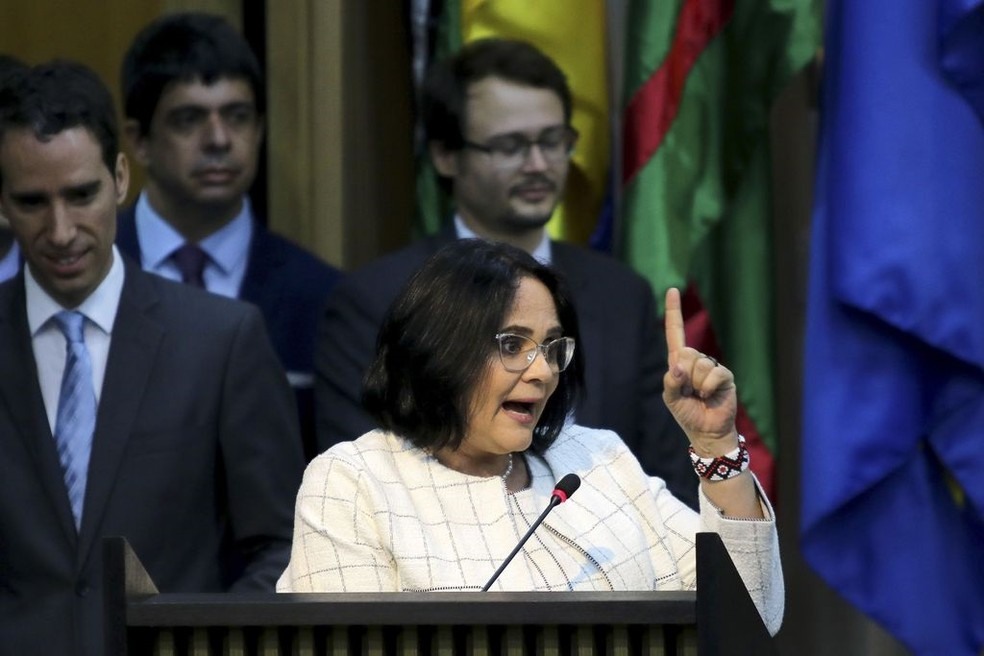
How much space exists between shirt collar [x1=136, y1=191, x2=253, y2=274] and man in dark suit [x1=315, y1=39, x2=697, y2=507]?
40 centimetres

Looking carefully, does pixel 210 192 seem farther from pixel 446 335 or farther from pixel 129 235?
pixel 446 335

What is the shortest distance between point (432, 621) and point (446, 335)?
81 cm

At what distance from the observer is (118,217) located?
175 inches

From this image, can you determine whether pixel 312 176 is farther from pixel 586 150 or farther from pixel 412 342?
pixel 412 342

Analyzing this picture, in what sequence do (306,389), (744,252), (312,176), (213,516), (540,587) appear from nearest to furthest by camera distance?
(540,587) < (213,516) < (306,389) < (744,252) < (312,176)

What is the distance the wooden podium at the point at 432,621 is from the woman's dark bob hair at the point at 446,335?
71 cm

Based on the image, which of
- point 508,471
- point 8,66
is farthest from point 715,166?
point 508,471

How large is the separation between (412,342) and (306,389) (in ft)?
4.69

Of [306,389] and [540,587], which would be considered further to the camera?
[306,389]

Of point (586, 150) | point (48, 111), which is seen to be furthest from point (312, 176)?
point (48, 111)

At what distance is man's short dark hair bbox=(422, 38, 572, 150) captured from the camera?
4.31 metres

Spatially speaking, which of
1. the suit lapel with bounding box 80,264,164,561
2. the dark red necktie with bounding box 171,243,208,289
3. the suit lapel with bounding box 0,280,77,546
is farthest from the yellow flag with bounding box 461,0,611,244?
the suit lapel with bounding box 0,280,77,546

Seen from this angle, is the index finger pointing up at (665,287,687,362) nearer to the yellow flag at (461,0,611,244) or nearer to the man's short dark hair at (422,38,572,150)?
the man's short dark hair at (422,38,572,150)

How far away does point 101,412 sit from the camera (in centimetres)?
355
